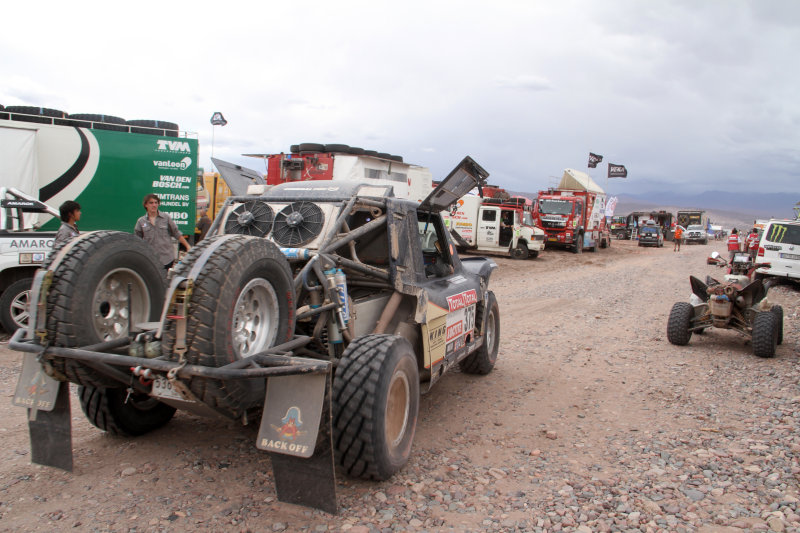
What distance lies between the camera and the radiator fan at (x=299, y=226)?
426 centimetres

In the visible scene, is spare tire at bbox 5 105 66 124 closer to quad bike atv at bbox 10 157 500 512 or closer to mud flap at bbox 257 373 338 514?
quad bike atv at bbox 10 157 500 512

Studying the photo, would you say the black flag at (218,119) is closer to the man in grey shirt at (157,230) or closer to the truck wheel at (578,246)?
the man in grey shirt at (157,230)

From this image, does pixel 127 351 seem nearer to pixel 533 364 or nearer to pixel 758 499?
pixel 758 499

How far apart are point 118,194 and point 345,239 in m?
8.49

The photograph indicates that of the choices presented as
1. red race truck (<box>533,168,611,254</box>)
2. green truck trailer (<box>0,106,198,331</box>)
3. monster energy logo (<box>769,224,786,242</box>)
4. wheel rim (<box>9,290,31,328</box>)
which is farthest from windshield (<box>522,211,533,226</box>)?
wheel rim (<box>9,290,31,328</box>)

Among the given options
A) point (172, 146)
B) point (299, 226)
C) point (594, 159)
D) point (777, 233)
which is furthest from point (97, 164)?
point (594, 159)

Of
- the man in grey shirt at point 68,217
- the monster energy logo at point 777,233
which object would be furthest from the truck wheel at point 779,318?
the man in grey shirt at point 68,217

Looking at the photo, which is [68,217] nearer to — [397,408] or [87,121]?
[397,408]

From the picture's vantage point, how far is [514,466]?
391cm

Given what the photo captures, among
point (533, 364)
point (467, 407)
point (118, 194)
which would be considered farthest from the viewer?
point (118, 194)

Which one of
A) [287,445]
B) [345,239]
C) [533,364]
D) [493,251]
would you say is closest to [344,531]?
[287,445]

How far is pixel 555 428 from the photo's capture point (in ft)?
15.4

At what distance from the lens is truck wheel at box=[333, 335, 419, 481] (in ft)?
10.6

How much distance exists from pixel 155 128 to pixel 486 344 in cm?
883
